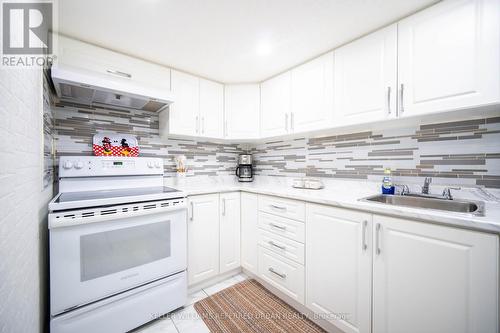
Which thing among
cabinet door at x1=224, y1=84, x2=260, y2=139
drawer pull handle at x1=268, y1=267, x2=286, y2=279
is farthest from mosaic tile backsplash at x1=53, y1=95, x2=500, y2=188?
→ drawer pull handle at x1=268, y1=267, x2=286, y2=279

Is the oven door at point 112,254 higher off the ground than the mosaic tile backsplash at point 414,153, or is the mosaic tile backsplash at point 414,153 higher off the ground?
the mosaic tile backsplash at point 414,153

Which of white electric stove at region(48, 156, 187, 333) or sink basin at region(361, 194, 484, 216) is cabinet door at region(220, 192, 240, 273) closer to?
white electric stove at region(48, 156, 187, 333)

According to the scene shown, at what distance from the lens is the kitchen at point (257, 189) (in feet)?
3.06

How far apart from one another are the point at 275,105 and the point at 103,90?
5.04 feet

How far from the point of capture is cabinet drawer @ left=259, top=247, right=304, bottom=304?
1598 millimetres

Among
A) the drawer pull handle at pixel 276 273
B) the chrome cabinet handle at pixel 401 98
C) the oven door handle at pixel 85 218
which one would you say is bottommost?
the drawer pull handle at pixel 276 273

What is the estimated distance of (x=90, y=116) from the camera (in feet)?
6.08

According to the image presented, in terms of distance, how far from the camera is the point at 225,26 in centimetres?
147

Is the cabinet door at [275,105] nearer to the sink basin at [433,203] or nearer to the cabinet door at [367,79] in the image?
the cabinet door at [367,79]

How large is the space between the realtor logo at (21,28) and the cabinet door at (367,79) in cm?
182

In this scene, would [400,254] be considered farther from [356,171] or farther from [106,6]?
[106,6]

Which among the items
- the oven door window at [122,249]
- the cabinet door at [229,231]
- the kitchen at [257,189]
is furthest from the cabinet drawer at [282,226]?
the oven door window at [122,249]

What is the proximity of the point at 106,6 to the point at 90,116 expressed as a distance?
969 mm

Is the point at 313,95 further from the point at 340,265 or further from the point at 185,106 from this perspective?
the point at 340,265
